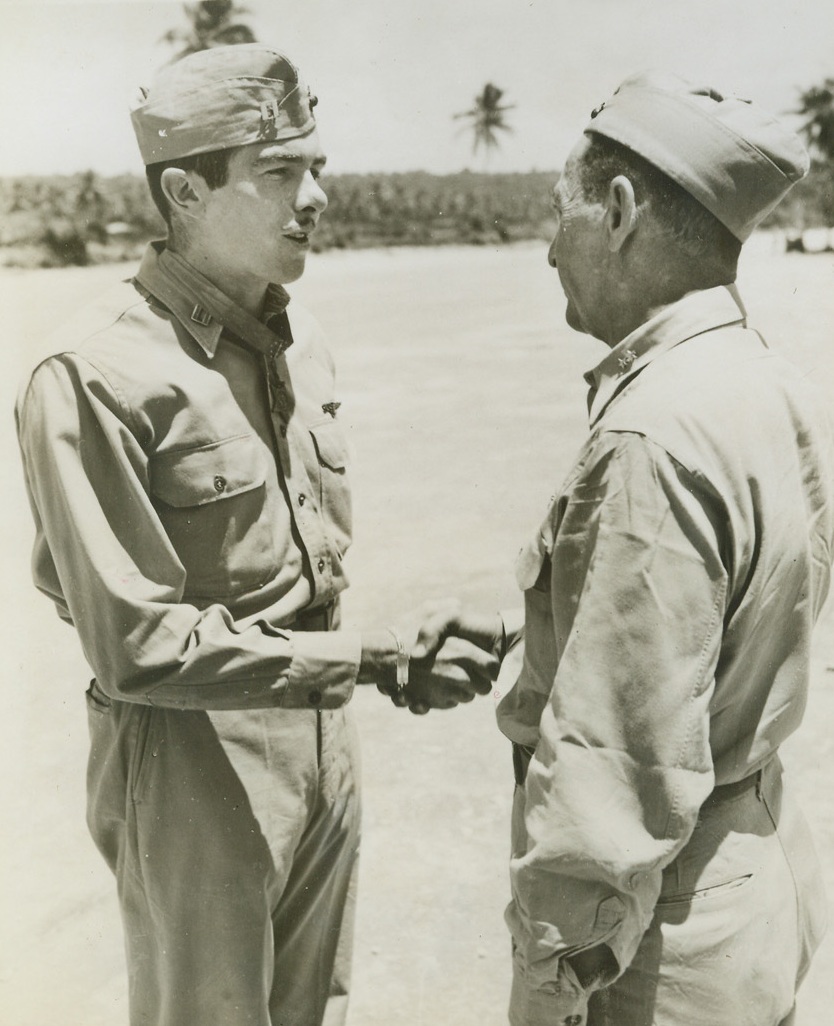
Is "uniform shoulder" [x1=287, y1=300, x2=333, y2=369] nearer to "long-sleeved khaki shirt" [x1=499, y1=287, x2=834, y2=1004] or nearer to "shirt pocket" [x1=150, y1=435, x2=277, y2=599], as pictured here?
"shirt pocket" [x1=150, y1=435, x2=277, y2=599]

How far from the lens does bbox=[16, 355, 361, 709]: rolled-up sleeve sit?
6.75 feet

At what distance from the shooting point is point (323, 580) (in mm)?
2463

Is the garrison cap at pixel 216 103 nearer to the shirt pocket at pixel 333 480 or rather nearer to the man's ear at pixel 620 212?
the shirt pocket at pixel 333 480

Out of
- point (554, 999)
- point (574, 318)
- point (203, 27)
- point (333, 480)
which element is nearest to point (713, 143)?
point (574, 318)

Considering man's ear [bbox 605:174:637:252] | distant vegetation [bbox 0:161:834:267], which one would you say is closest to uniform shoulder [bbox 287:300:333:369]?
man's ear [bbox 605:174:637:252]

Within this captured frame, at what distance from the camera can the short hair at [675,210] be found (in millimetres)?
1709

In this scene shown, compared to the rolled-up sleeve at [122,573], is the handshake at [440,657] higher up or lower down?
lower down

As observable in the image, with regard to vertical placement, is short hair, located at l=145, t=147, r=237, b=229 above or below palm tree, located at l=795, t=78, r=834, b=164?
above

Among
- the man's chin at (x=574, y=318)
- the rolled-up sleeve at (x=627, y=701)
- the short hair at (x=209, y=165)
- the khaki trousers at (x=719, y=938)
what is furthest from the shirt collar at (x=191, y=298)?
the khaki trousers at (x=719, y=938)

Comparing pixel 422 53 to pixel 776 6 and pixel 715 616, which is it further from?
pixel 715 616

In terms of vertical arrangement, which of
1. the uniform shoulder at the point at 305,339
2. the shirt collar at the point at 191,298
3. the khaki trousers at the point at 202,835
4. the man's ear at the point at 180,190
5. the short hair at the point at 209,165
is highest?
the short hair at the point at 209,165

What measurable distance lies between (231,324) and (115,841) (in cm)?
120

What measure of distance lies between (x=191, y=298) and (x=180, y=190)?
24 centimetres

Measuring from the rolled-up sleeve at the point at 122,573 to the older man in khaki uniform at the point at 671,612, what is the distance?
1.95ft
